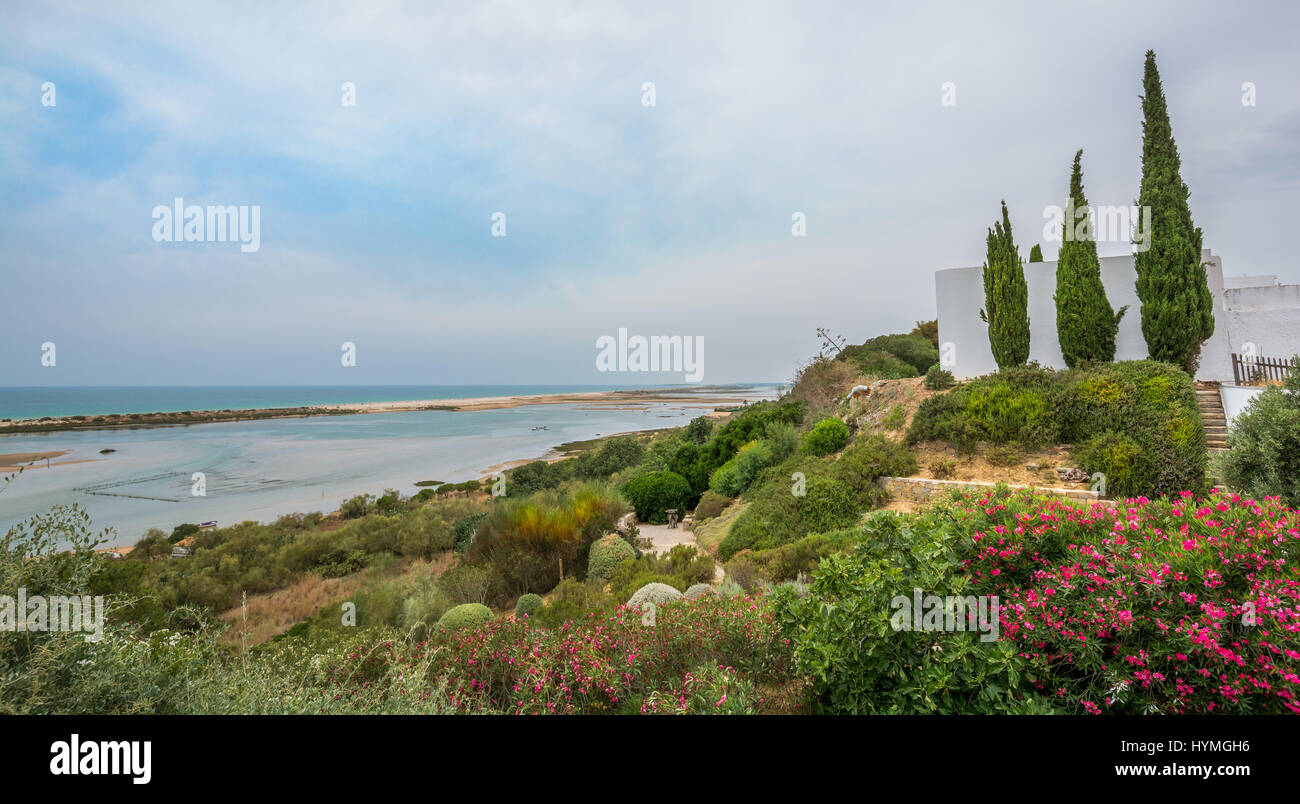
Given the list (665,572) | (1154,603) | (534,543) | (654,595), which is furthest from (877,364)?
(1154,603)

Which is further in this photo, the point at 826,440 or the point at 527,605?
the point at 826,440

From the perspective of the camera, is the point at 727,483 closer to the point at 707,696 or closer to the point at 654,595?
the point at 654,595

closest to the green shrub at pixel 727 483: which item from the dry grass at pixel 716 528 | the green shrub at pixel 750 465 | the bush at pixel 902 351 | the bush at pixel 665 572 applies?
the green shrub at pixel 750 465

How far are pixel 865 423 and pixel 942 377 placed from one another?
2.25 meters

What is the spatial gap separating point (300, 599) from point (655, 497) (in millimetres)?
8100

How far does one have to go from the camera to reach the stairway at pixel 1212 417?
9328 mm

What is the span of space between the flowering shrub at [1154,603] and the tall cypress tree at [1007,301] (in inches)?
507

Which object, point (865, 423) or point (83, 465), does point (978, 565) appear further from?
point (83, 465)

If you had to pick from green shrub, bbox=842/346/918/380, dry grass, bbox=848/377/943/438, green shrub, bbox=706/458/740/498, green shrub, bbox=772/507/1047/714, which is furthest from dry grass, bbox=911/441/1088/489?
green shrub, bbox=842/346/918/380

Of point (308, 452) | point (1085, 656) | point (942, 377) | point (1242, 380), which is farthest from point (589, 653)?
point (308, 452)

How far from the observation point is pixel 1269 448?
479 cm

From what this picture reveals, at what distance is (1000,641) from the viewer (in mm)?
2418

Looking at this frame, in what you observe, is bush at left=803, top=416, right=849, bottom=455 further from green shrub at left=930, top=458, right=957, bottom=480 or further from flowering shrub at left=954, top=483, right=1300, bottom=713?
flowering shrub at left=954, top=483, right=1300, bottom=713
